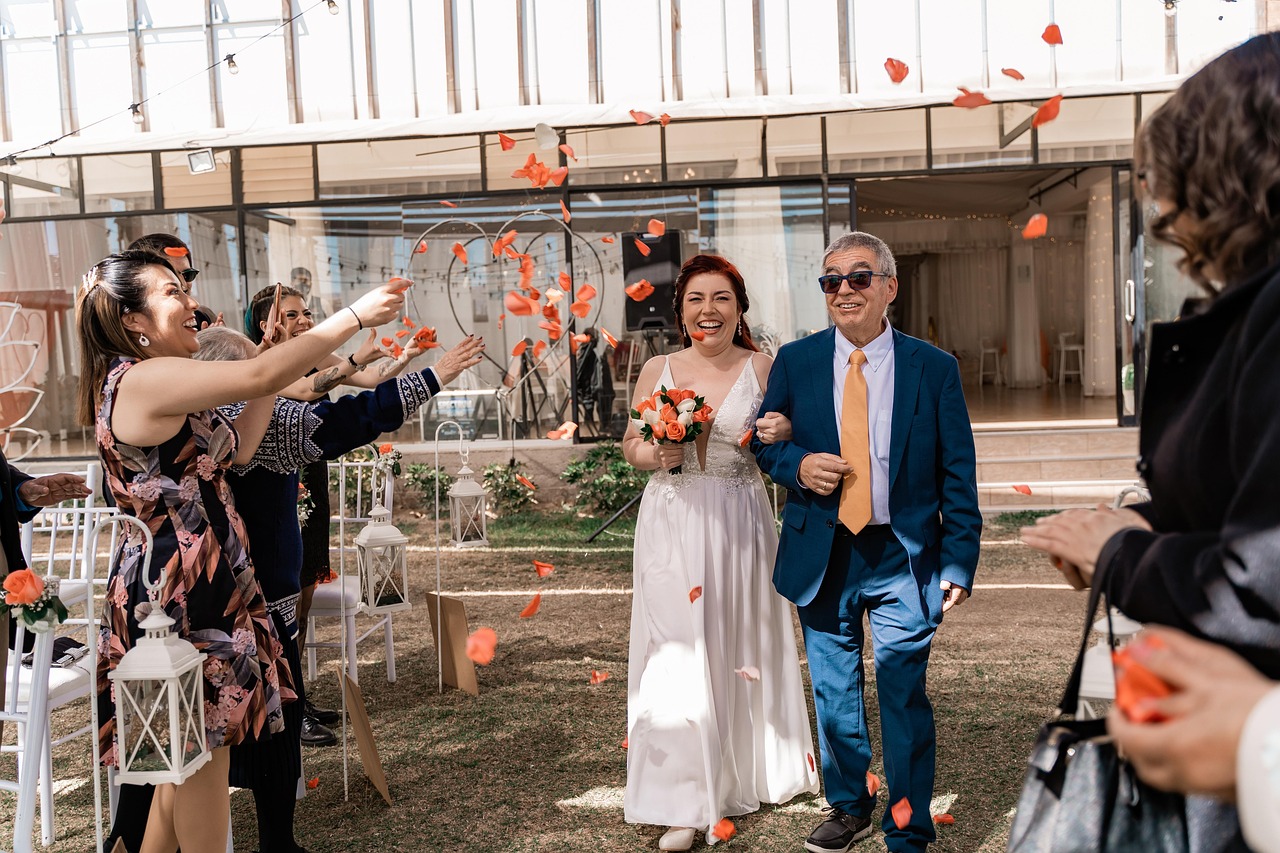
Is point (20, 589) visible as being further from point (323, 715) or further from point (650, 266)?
point (650, 266)

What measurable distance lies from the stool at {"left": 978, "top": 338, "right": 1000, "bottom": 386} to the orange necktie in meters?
16.6

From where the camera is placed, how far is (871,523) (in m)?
3.39

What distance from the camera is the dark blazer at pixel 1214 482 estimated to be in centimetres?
116

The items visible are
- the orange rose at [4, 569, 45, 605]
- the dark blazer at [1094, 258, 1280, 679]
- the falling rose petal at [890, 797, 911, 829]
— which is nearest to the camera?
the dark blazer at [1094, 258, 1280, 679]

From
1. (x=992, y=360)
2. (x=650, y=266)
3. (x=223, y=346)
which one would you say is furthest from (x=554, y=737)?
(x=992, y=360)

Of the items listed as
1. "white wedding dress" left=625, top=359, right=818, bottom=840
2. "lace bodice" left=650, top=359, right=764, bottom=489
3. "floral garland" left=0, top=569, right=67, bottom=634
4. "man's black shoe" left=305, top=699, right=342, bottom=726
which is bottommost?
"man's black shoe" left=305, top=699, right=342, bottom=726

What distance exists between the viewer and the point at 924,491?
3.36 m

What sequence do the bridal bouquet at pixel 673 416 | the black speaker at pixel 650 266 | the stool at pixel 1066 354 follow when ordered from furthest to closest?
the stool at pixel 1066 354 → the black speaker at pixel 650 266 → the bridal bouquet at pixel 673 416

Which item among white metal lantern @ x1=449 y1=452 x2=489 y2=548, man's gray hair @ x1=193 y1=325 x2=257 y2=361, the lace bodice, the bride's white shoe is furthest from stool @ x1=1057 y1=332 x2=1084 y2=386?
man's gray hair @ x1=193 y1=325 x2=257 y2=361

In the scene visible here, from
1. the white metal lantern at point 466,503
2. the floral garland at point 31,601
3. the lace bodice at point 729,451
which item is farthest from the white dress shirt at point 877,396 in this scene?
the white metal lantern at point 466,503

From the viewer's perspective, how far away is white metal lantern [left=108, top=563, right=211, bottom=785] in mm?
2432

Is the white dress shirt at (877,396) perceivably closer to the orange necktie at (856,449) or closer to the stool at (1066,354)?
the orange necktie at (856,449)

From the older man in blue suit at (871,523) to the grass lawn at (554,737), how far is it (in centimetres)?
35

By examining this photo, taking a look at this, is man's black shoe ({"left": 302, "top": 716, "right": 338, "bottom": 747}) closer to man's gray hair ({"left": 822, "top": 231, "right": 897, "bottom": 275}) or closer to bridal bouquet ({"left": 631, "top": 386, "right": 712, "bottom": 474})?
bridal bouquet ({"left": 631, "top": 386, "right": 712, "bottom": 474})
